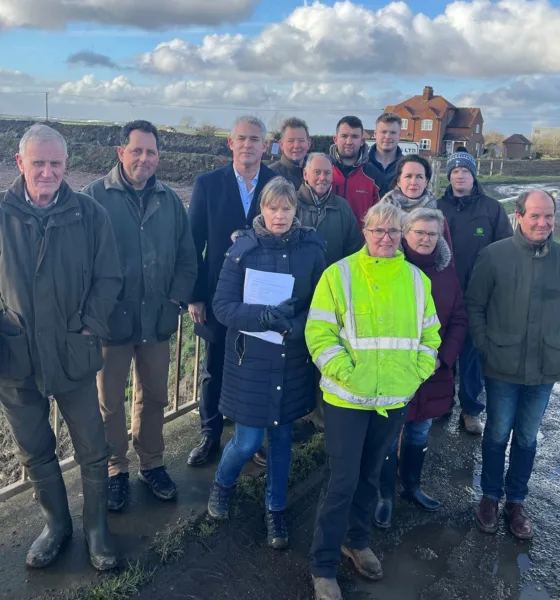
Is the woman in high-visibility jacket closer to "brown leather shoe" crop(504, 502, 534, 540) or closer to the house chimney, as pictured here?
"brown leather shoe" crop(504, 502, 534, 540)

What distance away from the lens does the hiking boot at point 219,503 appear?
11.8ft

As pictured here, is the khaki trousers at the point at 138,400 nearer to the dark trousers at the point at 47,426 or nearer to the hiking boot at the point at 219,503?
the dark trousers at the point at 47,426

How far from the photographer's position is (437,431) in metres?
5.03

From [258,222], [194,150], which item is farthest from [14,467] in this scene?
[194,150]

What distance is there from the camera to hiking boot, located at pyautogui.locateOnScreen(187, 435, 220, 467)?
4.18m

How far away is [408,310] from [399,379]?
368 millimetres

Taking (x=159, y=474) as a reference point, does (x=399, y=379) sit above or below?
above

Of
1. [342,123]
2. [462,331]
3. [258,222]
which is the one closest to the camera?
[258,222]

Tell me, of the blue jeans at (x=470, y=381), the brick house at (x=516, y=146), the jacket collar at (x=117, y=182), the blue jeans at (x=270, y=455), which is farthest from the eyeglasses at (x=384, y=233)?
the brick house at (x=516, y=146)

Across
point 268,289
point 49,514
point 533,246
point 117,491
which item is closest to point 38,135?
point 268,289

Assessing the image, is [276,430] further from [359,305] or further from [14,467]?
[14,467]

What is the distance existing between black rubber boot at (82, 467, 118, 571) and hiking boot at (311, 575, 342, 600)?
3.66ft

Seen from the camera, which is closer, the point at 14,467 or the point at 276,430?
the point at 276,430

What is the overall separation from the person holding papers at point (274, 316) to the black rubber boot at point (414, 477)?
3.26ft
